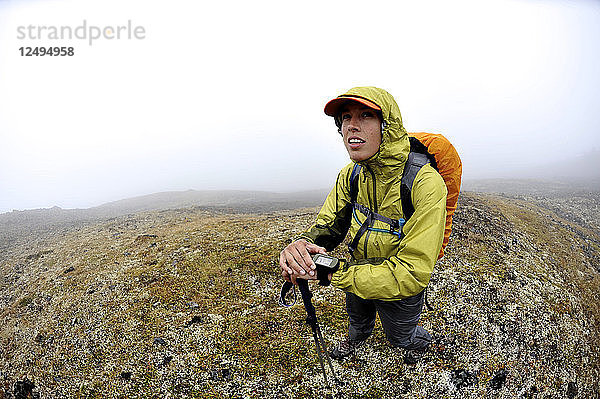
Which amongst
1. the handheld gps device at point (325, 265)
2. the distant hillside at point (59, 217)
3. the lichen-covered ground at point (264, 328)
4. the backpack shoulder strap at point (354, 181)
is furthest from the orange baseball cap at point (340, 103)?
the distant hillside at point (59, 217)

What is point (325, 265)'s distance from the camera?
13.4ft

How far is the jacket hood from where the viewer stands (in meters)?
3.59

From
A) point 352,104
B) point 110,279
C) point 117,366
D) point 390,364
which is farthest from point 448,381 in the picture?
point 110,279

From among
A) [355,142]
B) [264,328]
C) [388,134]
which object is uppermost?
[388,134]

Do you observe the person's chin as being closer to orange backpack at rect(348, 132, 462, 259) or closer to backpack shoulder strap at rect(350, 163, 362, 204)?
orange backpack at rect(348, 132, 462, 259)

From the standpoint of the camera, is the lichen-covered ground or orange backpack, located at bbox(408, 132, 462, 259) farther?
the lichen-covered ground

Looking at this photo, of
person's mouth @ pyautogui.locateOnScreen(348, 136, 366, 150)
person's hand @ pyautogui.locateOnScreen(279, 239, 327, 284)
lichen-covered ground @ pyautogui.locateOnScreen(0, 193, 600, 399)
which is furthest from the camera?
lichen-covered ground @ pyautogui.locateOnScreen(0, 193, 600, 399)

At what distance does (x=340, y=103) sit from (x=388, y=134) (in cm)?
88

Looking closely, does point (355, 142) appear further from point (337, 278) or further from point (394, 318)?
point (394, 318)

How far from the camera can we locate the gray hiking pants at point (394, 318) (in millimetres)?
5707

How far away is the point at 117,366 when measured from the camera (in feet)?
30.3

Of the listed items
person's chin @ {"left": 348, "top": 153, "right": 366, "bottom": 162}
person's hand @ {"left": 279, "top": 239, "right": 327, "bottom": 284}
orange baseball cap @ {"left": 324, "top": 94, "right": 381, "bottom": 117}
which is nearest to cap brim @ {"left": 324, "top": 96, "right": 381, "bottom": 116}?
orange baseball cap @ {"left": 324, "top": 94, "right": 381, "bottom": 117}

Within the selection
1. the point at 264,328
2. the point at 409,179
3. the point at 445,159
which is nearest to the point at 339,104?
the point at 409,179

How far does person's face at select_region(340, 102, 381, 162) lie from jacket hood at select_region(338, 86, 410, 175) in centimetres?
13
